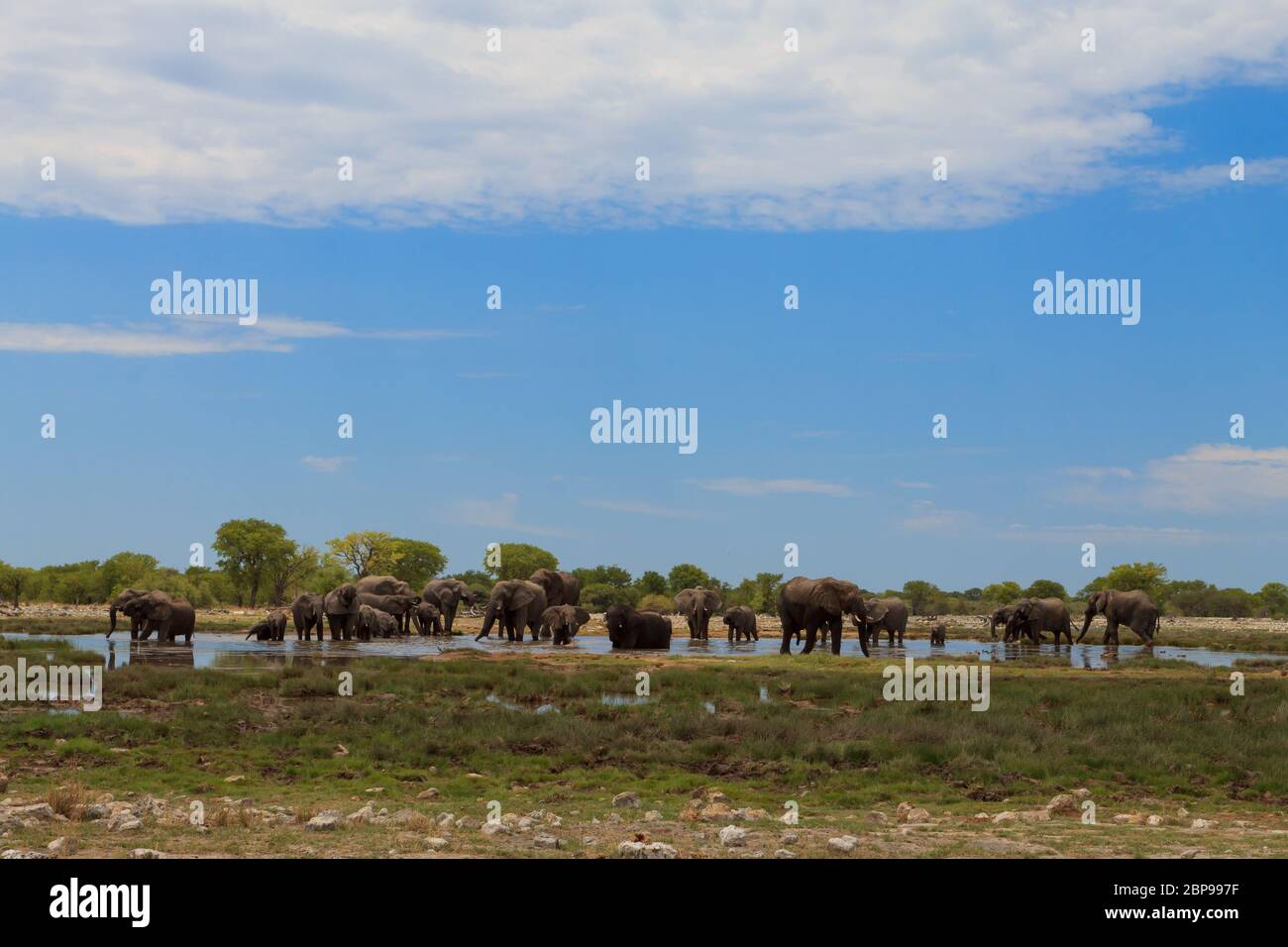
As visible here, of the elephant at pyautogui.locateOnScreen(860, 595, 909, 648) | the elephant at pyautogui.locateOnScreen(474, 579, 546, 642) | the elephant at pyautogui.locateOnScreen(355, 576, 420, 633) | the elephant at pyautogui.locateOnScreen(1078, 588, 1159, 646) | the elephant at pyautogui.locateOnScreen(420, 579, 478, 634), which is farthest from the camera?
the elephant at pyautogui.locateOnScreen(420, 579, 478, 634)

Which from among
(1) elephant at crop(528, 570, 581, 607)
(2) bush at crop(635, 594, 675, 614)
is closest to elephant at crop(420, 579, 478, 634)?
(1) elephant at crop(528, 570, 581, 607)

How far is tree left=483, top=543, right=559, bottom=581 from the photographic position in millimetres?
127500

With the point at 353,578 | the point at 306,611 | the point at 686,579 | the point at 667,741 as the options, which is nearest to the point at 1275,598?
the point at 686,579

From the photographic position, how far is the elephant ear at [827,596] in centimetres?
4269

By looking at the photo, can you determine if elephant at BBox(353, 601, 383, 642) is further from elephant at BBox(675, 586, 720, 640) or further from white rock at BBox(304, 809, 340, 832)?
white rock at BBox(304, 809, 340, 832)

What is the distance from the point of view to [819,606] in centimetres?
4294

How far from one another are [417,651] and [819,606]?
14.1m

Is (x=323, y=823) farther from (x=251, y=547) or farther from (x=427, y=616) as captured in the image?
(x=251, y=547)

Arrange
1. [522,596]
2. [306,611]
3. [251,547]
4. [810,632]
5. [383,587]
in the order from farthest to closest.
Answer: [251,547] → [383,587] → [522,596] → [306,611] → [810,632]

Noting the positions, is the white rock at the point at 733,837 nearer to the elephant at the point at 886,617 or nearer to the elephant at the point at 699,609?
the elephant at the point at 886,617

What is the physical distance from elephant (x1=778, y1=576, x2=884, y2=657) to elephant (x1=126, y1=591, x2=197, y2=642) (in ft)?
73.7

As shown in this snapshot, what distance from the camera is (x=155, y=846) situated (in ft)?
37.6
